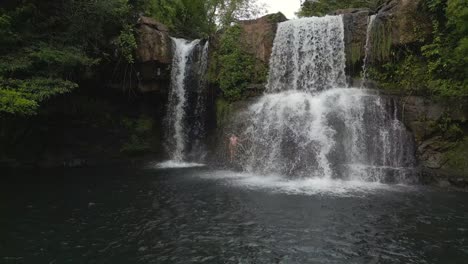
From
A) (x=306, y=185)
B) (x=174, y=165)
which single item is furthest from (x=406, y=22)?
(x=174, y=165)

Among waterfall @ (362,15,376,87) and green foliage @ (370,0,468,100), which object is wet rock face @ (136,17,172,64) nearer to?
waterfall @ (362,15,376,87)

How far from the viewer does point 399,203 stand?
8.41 metres

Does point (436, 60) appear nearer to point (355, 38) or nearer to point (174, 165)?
point (355, 38)

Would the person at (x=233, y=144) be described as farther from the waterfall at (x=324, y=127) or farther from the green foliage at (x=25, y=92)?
the green foliage at (x=25, y=92)

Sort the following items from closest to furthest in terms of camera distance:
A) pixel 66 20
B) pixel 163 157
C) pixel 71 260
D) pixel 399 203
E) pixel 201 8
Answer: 1. pixel 71 260
2. pixel 399 203
3. pixel 66 20
4. pixel 163 157
5. pixel 201 8

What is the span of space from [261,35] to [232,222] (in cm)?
1188

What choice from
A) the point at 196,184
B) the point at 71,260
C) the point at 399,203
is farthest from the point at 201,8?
the point at 71,260

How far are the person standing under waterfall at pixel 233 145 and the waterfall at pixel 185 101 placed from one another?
342cm

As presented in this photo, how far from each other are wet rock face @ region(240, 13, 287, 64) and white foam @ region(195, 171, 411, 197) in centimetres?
702

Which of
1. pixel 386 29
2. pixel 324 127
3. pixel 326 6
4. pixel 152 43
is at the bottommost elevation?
pixel 324 127

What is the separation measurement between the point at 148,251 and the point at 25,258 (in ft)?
6.22

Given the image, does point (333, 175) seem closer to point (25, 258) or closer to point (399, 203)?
point (399, 203)

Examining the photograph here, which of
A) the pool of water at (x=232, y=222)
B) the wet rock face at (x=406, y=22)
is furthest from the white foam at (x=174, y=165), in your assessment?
the wet rock face at (x=406, y=22)

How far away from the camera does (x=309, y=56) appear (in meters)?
15.7
